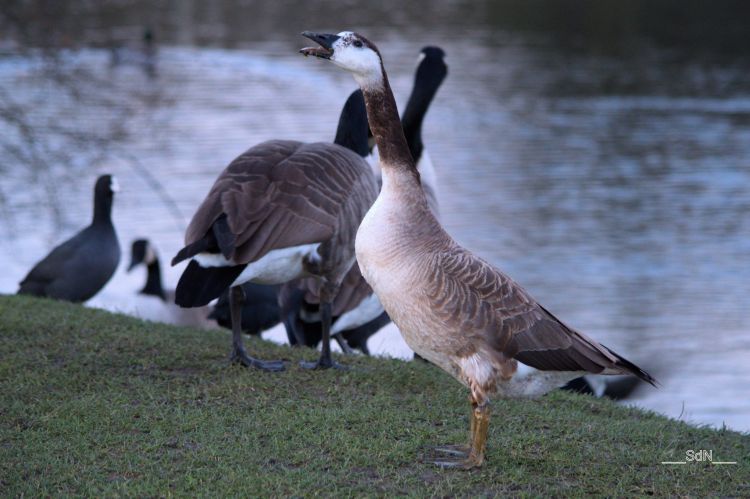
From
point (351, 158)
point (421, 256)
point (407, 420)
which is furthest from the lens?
point (351, 158)

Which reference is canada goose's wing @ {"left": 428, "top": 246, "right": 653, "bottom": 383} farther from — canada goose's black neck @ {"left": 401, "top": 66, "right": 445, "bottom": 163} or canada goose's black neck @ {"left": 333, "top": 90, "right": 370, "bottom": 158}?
canada goose's black neck @ {"left": 401, "top": 66, "right": 445, "bottom": 163}

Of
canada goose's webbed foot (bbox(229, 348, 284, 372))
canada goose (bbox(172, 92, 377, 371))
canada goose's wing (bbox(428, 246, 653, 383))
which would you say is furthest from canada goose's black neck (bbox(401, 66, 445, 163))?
canada goose's wing (bbox(428, 246, 653, 383))

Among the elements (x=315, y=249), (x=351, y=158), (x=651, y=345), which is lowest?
(x=651, y=345)

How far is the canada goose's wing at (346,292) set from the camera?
8.27 meters

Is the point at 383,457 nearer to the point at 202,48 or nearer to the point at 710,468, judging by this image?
the point at 710,468

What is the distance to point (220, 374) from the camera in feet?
22.5

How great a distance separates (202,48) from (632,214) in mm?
19797

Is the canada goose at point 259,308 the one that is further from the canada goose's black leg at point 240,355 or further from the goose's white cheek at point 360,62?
the goose's white cheek at point 360,62

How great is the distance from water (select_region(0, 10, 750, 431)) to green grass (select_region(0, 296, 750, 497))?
2984 millimetres

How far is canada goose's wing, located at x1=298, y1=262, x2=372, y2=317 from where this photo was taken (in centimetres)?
827

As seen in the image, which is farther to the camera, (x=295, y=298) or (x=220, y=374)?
(x=295, y=298)

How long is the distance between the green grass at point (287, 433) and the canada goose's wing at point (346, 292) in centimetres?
89

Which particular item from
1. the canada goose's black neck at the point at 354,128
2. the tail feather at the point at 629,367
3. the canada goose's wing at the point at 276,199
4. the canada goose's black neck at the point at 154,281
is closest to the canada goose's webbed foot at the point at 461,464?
the tail feather at the point at 629,367

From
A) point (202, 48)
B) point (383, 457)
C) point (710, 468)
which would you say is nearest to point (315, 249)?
point (383, 457)
